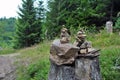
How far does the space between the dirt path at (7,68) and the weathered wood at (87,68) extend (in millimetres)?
5939

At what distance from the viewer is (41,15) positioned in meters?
21.5

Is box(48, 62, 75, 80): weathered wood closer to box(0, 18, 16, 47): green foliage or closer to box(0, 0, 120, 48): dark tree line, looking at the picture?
box(0, 0, 120, 48): dark tree line

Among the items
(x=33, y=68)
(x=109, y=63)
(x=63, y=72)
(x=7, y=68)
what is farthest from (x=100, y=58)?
(x=63, y=72)

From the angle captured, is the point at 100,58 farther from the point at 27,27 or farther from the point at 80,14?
the point at 27,27

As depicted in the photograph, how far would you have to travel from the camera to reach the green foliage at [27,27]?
1975 cm

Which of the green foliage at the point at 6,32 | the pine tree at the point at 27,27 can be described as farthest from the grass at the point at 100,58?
the green foliage at the point at 6,32

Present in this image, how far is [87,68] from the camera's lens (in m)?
6.80

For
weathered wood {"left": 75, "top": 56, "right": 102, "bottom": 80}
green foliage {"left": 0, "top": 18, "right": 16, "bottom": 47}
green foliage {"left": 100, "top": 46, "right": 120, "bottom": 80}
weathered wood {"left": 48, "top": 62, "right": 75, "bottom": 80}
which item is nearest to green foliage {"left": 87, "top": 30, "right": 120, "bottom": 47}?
green foliage {"left": 100, "top": 46, "right": 120, "bottom": 80}

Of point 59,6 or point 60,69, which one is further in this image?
point 59,6

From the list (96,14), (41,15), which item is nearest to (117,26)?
(96,14)

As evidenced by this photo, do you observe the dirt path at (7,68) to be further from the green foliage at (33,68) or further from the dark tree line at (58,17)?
the dark tree line at (58,17)

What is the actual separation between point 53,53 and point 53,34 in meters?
13.2

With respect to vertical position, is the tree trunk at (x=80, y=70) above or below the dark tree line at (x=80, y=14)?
below

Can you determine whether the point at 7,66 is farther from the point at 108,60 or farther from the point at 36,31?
the point at 36,31
